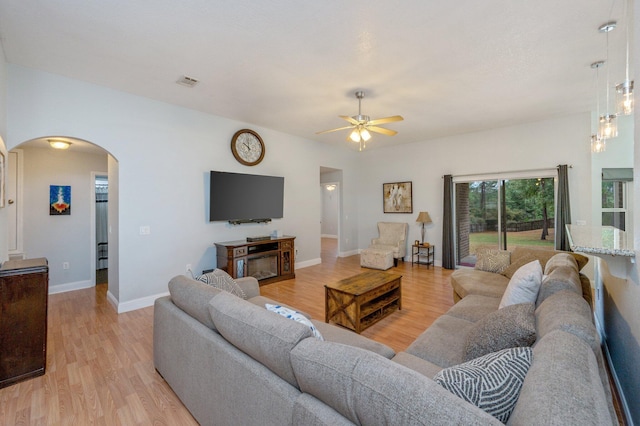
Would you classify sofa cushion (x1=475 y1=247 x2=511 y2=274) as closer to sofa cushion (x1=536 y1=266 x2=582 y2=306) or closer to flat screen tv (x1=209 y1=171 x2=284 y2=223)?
sofa cushion (x1=536 y1=266 x2=582 y2=306)

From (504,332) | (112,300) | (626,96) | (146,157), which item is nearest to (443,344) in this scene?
(504,332)

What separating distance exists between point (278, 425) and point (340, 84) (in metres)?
3.49

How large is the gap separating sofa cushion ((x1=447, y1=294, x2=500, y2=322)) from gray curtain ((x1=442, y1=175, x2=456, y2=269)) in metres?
3.53

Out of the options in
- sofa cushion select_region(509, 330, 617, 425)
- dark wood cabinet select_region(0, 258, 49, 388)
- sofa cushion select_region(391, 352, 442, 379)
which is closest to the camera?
sofa cushion select_region(509, 330, 617, 425)

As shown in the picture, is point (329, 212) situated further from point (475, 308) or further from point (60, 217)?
point (475, 308)

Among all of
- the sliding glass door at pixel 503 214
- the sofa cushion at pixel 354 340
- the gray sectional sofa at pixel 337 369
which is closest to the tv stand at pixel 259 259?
the gray sectional sofa at pixel 337 369

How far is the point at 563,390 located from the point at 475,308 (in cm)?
185

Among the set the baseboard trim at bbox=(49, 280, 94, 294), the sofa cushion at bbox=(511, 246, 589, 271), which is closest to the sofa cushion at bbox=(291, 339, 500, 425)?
the sofa cushion at bbox=(511, 246, 589, 271)

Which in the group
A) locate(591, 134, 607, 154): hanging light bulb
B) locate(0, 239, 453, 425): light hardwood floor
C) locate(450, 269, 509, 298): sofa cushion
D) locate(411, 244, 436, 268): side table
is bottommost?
locate(0, 239, 453, 425): light hardwood floor

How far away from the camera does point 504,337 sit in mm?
1397

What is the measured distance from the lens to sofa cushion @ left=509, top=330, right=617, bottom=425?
661mm

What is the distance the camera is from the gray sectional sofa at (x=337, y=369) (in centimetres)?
76

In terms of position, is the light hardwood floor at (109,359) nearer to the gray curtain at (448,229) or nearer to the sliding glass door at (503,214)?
the gray curtain at (448,229)

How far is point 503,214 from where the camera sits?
224 inches
